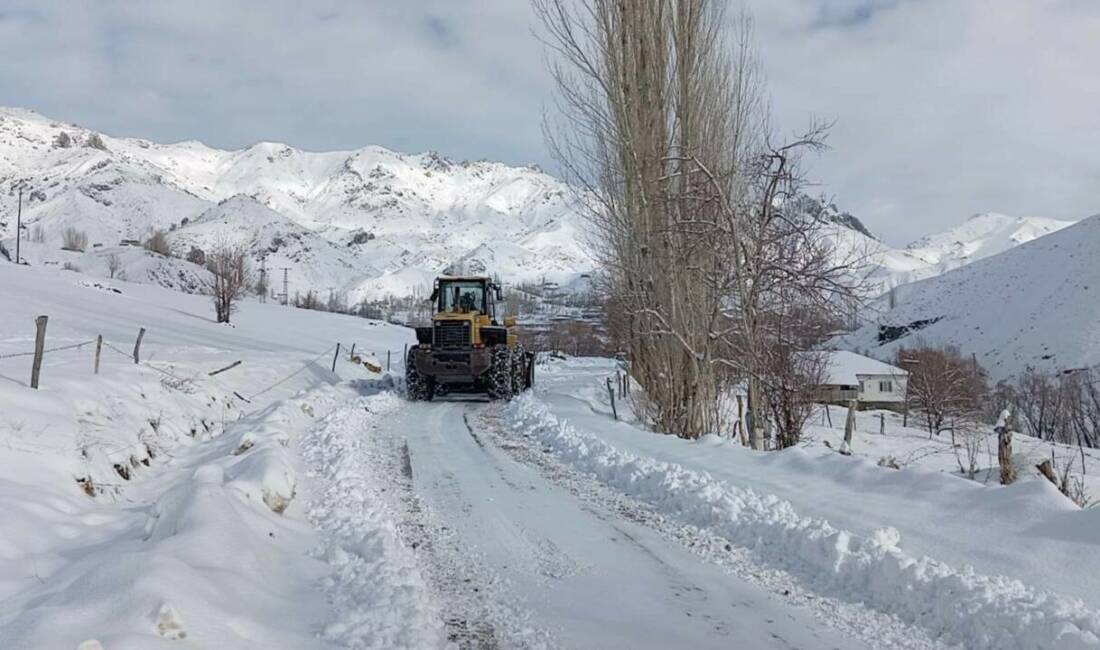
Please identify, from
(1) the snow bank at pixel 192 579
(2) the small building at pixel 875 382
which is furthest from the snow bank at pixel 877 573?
(2) the small building at pixel 875 382

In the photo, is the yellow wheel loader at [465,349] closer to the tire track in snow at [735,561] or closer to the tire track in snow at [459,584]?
the tire track in snow at [735,561]

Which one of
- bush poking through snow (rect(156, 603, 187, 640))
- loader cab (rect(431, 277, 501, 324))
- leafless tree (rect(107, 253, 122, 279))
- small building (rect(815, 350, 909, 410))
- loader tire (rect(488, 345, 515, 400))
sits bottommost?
small building (rect(815, 350, 909, 410))

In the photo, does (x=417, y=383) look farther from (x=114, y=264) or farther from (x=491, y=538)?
(x=114, y=264)

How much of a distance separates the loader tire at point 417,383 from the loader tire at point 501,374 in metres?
1.58

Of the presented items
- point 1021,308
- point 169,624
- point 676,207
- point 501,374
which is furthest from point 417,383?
point 1021,308

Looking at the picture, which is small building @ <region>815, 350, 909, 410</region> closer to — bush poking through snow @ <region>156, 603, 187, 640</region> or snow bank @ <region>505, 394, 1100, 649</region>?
snow bank @ <region>505, 394, 1100, 649</region>

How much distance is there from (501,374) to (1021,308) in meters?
109

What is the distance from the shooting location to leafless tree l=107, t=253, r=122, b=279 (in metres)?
86.2

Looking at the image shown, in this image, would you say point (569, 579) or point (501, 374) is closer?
point (569, 579)

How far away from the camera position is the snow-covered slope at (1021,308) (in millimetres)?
93562

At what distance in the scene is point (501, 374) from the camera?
73.0 feet

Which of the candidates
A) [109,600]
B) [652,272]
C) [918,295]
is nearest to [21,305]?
[652,272]

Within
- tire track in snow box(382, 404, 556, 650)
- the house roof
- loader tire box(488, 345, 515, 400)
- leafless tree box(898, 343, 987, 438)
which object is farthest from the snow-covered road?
the house roof

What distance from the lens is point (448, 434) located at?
14.8 metres
